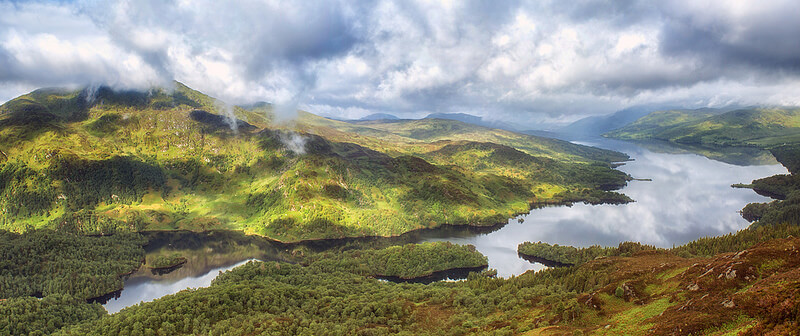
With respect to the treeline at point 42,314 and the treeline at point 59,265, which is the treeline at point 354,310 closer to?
the treeline at point 42,314

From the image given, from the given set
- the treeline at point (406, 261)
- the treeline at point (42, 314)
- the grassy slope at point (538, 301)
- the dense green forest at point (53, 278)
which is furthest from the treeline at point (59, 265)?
the treeline at point (406, 261)

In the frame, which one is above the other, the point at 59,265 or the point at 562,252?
the point at 59,265

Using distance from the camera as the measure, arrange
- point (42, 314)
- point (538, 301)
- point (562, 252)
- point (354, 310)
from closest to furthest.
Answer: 1. point (538, 301)
2. point (354, 310)
3. point (42, 314)
4. point (562, 252)

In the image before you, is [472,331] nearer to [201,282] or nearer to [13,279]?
[201,282]

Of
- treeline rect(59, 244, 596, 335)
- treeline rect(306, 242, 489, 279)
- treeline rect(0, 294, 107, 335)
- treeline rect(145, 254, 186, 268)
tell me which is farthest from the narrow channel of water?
treeline rect(306, 242, 489, 279)

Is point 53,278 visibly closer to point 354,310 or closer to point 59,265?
point 59,265

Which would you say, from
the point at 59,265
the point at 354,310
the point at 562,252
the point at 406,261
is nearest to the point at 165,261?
the point at 59,265
